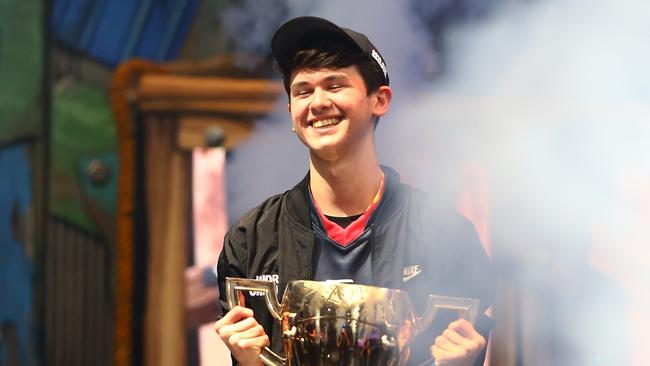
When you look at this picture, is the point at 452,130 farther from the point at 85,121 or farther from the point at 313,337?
the point at 85,121

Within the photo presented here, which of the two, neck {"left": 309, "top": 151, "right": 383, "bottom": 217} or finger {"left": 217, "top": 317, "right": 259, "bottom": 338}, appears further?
neck {"left": 309, "top": 151, "right": 383, "bottom": 217}

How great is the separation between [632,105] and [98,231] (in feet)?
5.32

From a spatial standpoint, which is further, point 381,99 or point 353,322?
point 381,99

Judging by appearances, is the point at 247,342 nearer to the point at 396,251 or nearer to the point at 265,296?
the point at 265,296

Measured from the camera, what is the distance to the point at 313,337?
4.59ft

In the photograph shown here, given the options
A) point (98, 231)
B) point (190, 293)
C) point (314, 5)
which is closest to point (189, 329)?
point (190, 293)

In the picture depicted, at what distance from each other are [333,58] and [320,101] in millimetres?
75

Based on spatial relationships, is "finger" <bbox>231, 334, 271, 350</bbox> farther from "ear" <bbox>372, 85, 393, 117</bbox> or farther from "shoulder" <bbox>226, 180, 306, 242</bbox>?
"ear" <bbox>372, 85, 393, 117</bbox>

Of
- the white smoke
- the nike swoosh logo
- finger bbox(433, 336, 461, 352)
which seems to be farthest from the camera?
the white smoke

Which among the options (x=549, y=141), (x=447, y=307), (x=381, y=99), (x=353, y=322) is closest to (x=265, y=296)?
(x=353, y=322)

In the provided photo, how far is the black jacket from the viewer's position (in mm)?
1531

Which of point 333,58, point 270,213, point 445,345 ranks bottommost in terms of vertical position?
point 445,345

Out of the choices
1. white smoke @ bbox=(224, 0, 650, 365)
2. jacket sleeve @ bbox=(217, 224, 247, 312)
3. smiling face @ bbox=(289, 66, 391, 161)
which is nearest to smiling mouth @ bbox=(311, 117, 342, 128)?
smiling face @ bbox=(289, 66, 391, 161)

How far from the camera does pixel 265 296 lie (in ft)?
4.84
